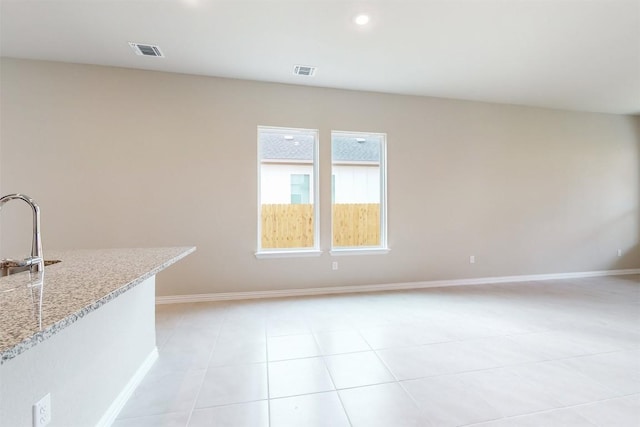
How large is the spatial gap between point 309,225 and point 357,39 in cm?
235

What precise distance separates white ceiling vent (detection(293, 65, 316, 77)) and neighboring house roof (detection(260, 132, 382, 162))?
0.80 metres

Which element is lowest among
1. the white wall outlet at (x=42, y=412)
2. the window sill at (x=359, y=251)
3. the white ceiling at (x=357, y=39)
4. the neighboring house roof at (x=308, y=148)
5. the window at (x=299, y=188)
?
the white wall outlet at (x=42, y=412)

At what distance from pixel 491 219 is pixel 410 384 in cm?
356

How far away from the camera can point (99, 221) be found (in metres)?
3.35

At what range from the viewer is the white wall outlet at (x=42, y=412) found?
101cm

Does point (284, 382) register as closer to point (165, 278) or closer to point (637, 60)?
point (165, 278)

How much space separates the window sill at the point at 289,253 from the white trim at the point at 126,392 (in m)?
1.73

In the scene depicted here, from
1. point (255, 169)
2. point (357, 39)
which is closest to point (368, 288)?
point (255, 169)

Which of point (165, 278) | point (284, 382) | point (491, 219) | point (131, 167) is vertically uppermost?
point (131, 167)

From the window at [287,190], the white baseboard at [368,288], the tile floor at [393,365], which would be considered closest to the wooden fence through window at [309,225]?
the window at [287,190]

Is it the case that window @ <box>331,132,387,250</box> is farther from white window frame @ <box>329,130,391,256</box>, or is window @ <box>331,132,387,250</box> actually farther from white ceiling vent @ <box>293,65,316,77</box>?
white ceiling vent @ <box>293,65,316,77</box>

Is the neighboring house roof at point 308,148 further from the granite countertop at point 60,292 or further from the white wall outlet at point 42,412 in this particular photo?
the white wall outlet at point 42,412

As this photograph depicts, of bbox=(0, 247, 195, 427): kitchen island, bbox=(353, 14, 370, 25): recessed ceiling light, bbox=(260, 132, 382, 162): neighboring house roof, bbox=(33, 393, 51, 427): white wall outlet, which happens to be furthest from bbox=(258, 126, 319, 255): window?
bbox=(33, 393, 51, 427): white wall outlet

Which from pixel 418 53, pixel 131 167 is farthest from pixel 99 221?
pixel 418 53
